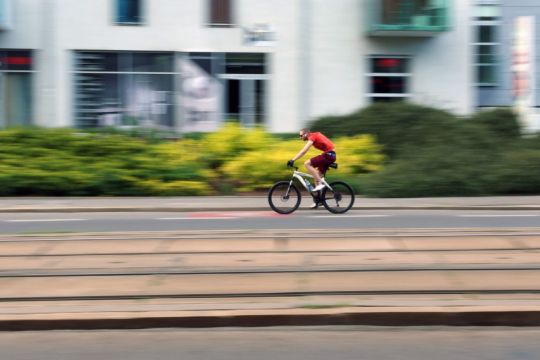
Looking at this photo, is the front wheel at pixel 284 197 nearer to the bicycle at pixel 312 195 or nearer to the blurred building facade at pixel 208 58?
the bicycle at pixel 312 195

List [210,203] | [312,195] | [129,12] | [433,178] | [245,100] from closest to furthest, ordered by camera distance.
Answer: [312,195] < [210,203] < [433,178] < [129,12] < [245,100]

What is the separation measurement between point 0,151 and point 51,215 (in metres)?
5.31

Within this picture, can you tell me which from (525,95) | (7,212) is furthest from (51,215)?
(525,95)

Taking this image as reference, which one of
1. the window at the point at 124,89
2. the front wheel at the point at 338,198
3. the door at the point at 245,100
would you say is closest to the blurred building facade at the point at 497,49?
the door at the point at 245,100

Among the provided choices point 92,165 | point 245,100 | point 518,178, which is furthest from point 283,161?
point 518,178

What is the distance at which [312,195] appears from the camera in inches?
564

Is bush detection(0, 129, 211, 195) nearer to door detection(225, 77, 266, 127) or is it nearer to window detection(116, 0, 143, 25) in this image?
door detection(225, 77, 266, 127)

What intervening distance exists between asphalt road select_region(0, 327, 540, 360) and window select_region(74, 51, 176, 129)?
18916 mm

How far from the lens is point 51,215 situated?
49.3 feet

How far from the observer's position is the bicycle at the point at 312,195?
564 inches

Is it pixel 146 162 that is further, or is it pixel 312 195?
pixel 146 162

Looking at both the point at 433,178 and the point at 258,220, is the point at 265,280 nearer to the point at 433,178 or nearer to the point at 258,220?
the point at 258,220

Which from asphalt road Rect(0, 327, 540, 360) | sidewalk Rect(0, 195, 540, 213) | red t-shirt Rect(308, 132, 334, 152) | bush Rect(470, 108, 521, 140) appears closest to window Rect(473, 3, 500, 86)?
bush Rect(470, 108, 521, 140)

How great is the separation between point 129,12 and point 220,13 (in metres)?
2.98
